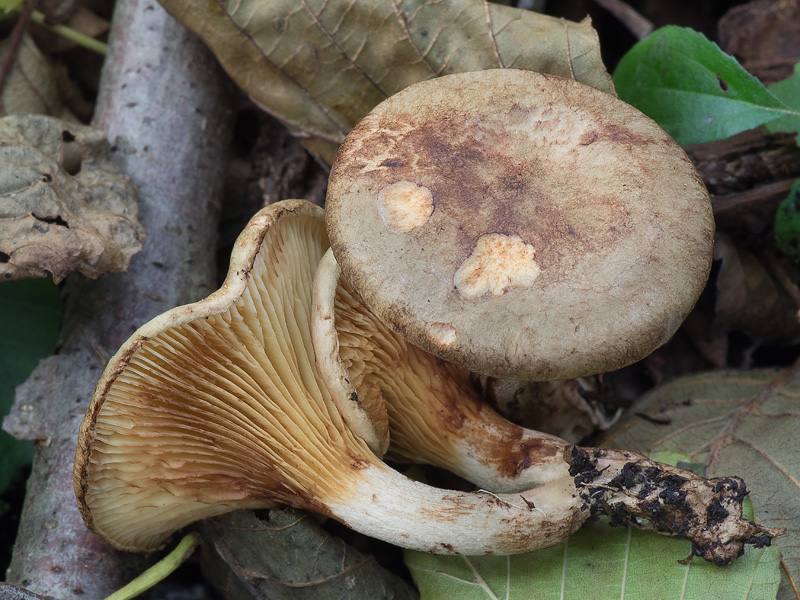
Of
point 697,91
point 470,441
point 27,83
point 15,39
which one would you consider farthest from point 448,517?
point 15,39

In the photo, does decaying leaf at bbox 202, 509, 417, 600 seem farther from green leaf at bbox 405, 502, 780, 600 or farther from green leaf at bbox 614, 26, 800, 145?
green leaf at bbox 614, 26, 800, 145

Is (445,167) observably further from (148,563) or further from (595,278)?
(148,563)

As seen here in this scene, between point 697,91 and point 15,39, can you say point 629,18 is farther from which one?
point 15,39

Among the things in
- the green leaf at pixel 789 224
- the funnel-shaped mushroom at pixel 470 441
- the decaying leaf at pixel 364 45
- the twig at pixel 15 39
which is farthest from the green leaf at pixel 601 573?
the twig at pixel 15 39

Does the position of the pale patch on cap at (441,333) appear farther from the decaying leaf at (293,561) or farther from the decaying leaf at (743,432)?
the decaying leaf at (743,432)

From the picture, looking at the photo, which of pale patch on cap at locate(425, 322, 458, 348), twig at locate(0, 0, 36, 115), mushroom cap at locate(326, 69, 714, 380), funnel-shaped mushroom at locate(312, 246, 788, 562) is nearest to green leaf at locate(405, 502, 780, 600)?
funnel-shaped mushroom at locate(312, 246, 788, 562)

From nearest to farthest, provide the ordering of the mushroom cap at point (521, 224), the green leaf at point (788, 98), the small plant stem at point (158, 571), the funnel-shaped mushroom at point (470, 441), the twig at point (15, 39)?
the mushroom cap at point (521, 224)
the funnel-shaped mushroom at point (470, 441)
the small plant stem at point (158, 571)
the green leaf at point (788, 98)
the twig at point (15, 39)

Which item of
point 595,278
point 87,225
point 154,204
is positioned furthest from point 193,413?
point 595,278
